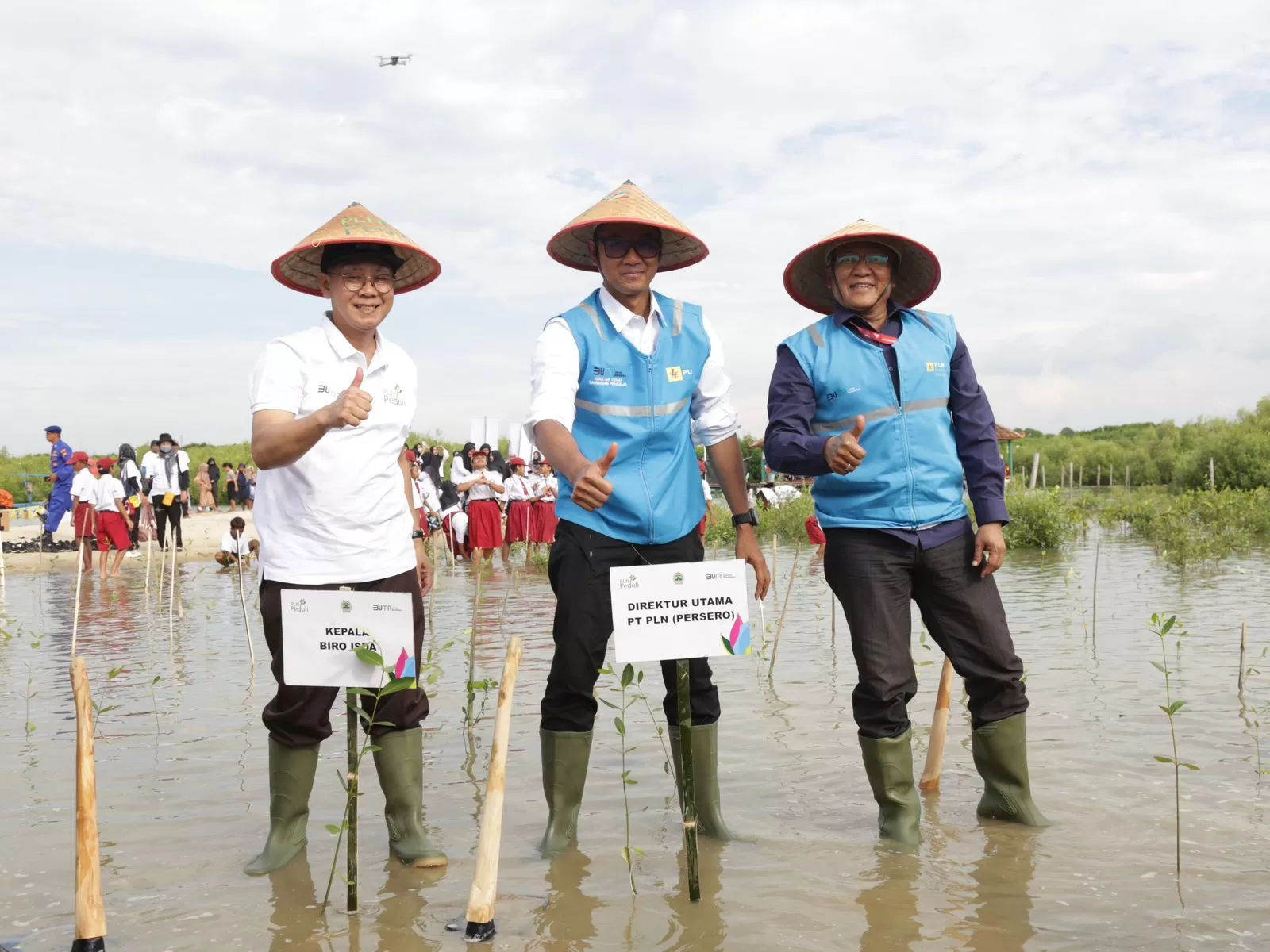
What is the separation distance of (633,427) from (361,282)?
3.35 feet

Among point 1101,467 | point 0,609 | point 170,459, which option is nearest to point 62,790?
point 0,609

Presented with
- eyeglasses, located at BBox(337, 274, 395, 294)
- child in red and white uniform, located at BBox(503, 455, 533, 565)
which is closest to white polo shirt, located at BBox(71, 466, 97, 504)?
child in red and white uniform, located at BBox(503, 455, 533, 565)

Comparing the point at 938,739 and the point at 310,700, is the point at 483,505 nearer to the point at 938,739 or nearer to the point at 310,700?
the point at 938,739

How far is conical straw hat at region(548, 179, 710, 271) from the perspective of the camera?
12.6 feet

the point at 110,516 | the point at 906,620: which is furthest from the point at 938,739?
the point at 110,516

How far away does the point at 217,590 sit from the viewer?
14.3m

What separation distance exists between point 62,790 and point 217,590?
976 cm

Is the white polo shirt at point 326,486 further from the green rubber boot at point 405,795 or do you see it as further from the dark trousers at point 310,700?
the green rubber boot at point 405,795

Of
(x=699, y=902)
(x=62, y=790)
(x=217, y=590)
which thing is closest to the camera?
(x=699, y=902)

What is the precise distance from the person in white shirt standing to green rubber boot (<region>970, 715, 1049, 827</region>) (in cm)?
1465

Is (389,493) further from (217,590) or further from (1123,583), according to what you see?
(217,590)

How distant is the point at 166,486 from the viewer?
16.9 meters

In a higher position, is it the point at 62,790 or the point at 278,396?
the point at 278,396

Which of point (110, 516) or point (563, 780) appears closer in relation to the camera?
point (563, 780)
